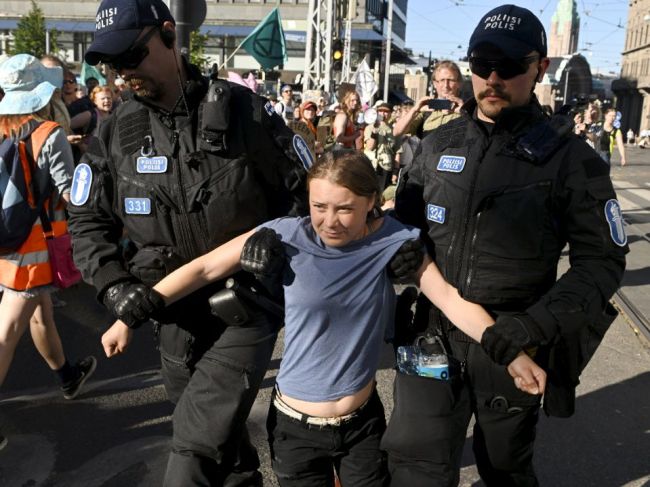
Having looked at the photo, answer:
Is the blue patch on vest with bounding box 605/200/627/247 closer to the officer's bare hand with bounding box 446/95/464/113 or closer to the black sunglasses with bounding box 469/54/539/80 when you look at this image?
the black sunglasses with bounding box 469/54/539/80

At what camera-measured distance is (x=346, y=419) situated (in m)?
2.23

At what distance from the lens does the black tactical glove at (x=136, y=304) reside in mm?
2252

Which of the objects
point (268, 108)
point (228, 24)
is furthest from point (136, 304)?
point (228, 24)

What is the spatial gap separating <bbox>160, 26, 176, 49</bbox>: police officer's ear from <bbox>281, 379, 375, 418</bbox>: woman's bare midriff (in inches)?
52.1

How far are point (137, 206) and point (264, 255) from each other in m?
0.61

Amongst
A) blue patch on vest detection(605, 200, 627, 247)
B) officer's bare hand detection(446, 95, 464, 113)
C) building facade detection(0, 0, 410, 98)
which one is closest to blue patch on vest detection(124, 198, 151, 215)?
blue patch on vest detection(605, 200, 627, 247)

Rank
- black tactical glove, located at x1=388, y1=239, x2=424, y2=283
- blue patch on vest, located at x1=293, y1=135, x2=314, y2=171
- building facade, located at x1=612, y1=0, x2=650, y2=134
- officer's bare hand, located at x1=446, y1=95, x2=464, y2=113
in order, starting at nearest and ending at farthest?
black tactical glove, located at x1=388, y1=239, x2=424, y2=283 < blue patch on vest, located at x1=293, y1=135, x2=314, y2=171 < officer's bare hand, located at x1=446, y1=95, x2=464, y2=113 < building facade, located at x1=612, y1=0, x2=650, y2=134

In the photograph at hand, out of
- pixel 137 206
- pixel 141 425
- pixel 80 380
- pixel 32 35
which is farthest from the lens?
pixel 32 35

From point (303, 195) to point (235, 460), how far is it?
1.03m

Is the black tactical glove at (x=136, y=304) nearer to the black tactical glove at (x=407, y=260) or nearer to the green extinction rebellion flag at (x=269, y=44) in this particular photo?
the black tactical glove at (x=407, y=260)

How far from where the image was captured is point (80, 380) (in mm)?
4082

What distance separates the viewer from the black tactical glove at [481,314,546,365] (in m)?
1.98

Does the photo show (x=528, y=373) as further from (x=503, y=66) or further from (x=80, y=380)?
(x=80, y=380)

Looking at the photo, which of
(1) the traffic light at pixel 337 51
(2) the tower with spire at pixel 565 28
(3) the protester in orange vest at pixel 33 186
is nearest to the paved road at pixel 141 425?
(3) the protester in orange vest at pixel 33 186
